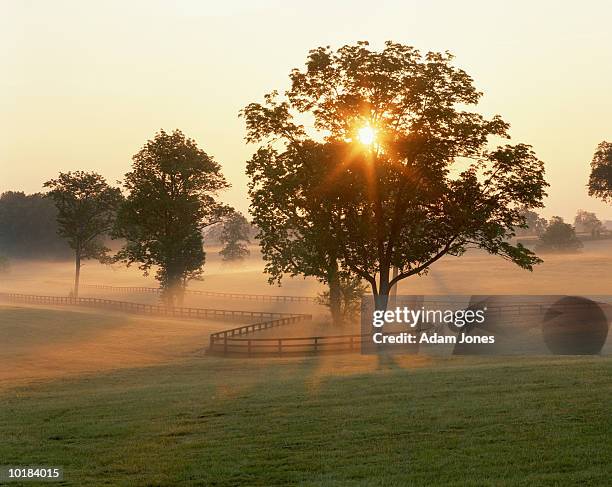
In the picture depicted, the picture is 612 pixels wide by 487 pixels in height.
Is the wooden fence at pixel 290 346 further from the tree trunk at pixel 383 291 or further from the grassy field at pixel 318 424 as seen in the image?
the grassy field at pixel 318 424

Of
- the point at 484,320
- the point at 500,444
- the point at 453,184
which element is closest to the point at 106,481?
the point at 500,444

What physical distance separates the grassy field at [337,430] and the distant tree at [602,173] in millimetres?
69749

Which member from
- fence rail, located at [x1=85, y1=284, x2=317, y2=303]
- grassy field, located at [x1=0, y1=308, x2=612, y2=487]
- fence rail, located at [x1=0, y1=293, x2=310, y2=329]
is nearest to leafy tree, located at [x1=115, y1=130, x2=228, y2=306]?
fence rail, located at [x1=0, y1=293, x2=310, y2=329]

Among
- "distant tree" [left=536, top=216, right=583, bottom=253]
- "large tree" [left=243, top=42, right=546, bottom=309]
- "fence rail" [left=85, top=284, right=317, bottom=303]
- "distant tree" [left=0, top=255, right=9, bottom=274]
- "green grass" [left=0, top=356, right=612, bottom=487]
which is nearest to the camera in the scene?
"green grass" [left=0, top=356, right=612, bottom=487]

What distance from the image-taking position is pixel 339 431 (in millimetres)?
16234

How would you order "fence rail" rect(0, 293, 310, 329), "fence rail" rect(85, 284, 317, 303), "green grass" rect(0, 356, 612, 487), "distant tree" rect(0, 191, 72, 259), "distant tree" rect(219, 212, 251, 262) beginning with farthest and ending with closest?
"distant tree" rect(0, 191, 72, 259) < "distant tree" rect(219, 212, 251, 262) < "fence rail" rect(85, 284, 317, 303) < "fence rail" rect(0, 293, 310, 329) < "green grass" rect(0, 356, 612, 487)

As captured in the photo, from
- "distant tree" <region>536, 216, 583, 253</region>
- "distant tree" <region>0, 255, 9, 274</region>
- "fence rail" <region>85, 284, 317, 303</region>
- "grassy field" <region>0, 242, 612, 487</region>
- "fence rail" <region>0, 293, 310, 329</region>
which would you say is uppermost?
"distant tree" <region>536, 216, 583, 253</region>

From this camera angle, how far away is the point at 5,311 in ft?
219

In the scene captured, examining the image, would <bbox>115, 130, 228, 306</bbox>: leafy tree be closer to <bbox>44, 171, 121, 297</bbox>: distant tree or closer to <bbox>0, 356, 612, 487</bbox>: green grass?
<bbox>44, 171, 121, 297</bbox>: distant tree

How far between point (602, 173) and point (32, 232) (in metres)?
132

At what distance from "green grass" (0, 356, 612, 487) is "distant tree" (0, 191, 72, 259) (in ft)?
513

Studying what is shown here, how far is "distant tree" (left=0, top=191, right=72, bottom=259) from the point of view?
172 m

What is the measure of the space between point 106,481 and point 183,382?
14202 millimetres

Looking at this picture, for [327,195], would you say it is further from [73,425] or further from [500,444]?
[500,444]
